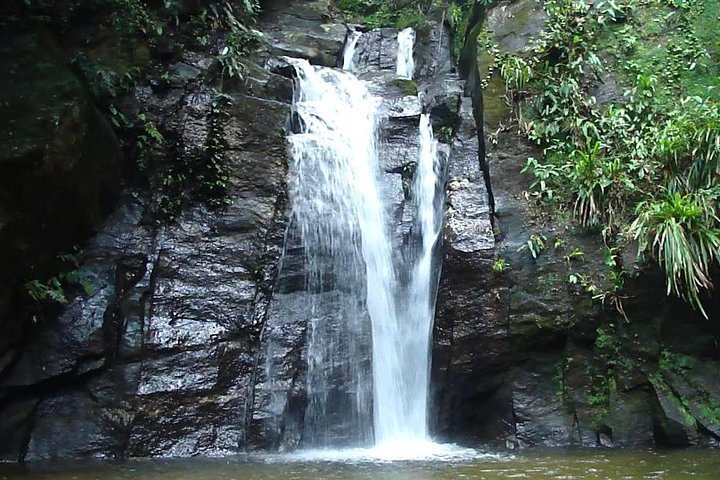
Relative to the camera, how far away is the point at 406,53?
13.3 metres

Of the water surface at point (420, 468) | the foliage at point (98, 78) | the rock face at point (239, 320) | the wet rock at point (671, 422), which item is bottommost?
the water surface at point (420, 468)

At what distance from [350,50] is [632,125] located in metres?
6.46

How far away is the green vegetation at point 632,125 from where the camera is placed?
752 cm

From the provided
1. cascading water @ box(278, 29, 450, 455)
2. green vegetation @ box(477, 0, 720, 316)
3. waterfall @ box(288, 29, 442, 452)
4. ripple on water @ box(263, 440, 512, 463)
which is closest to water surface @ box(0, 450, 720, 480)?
ripple on water @ box(263, 440, 512, 463)

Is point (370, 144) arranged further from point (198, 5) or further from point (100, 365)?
point (100, 365)

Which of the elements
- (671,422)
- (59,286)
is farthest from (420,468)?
(59,286)

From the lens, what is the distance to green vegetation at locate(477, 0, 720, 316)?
7516mm

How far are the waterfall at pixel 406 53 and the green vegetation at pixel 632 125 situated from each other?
95.7 inches

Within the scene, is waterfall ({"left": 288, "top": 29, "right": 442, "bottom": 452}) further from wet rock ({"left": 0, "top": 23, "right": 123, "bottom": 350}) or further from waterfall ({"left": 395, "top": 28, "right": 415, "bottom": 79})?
waterfall ({"left": 395, "top": 28, "right": 415, "bottom": 79})

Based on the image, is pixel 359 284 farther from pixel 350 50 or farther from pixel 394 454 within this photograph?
pixel 350 50

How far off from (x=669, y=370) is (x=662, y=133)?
10.4ft

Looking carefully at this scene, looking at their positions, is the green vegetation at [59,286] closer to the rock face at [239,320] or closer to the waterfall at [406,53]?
the rock face at [239,320]

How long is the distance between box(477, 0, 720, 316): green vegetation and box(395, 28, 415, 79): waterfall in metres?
2.43

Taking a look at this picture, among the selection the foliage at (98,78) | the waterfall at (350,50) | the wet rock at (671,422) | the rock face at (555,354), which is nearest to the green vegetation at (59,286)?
the foliage at (98,78)
